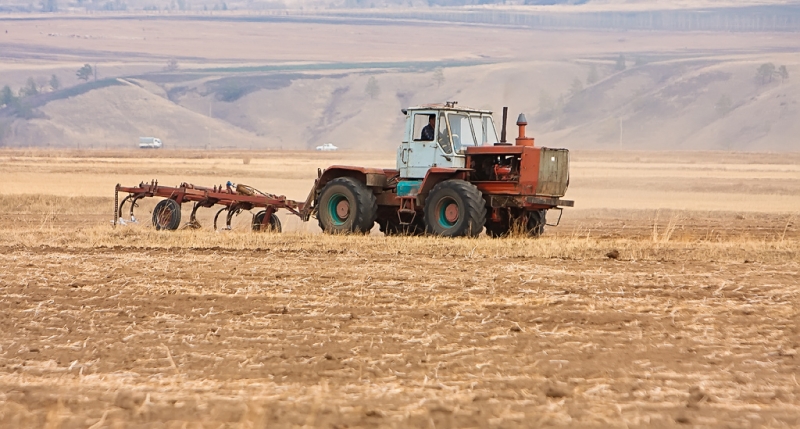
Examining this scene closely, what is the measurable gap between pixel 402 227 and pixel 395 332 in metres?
10.7

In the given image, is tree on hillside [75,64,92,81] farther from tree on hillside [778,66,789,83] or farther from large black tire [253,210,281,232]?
large black tire [253,210,281,232]

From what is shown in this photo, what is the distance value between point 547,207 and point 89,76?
602ft

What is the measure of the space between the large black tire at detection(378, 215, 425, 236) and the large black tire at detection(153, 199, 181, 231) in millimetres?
3631

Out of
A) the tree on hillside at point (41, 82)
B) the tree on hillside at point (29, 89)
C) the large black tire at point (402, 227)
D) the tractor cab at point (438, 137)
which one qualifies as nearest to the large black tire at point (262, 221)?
the large black tire at point (402, 227)

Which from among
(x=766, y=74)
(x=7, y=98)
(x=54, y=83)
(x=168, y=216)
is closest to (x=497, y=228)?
(x=168, y=216)

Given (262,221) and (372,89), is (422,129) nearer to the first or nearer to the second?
(262,221)

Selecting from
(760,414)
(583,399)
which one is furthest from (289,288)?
(760,414)

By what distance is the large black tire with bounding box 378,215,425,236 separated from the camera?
19.6 metres

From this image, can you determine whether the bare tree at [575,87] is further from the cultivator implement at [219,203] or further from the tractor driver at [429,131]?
the tractor driver at [429,131]

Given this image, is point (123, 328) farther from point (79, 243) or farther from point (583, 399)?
point (79, 243)

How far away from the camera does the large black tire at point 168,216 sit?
20.4 m

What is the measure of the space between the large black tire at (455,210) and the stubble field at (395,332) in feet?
2.29

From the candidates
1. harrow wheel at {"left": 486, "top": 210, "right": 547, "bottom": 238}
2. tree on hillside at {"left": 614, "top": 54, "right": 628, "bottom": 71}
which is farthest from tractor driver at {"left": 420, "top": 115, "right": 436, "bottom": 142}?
tree on hillside at {"left": 614, "top": 54, "right": 628, "bottom": 71}

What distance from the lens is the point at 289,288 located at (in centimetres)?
1222
